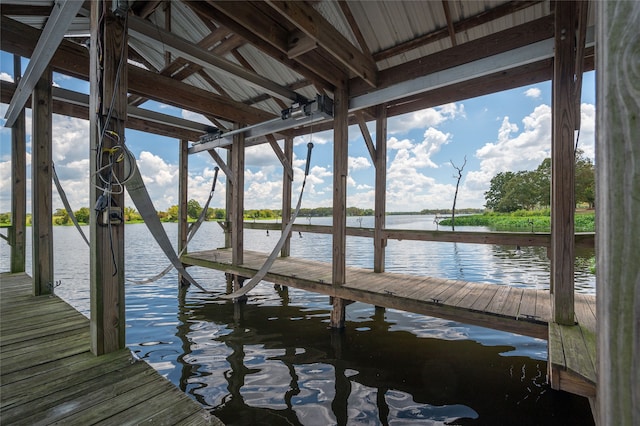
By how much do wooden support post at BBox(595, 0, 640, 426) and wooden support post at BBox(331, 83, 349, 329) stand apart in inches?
122

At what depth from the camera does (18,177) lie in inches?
139

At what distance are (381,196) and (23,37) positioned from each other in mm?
4170

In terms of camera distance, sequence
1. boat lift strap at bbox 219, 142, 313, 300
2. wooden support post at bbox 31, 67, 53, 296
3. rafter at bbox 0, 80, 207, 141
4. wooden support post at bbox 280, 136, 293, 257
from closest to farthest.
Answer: wooden support post at bbox 31, 67, 53, 296, boat lift strap at bbox 219, 142, 313, 300, rafter at bbox 0, 80, 207, 141, wooden support post at bbox 280, 136, 293, 257

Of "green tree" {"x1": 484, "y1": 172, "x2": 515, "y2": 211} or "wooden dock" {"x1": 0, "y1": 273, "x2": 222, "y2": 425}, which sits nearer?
"wooden dock" {"x1": 0, "y1": 273, "x2": 222, "y2": 425}

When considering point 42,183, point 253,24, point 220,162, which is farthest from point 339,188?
point 42,183

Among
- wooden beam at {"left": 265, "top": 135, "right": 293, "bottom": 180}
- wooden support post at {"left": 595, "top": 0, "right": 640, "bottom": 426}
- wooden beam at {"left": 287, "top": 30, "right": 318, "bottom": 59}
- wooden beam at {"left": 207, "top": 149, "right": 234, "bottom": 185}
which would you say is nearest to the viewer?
wooden support post at {"left": 595, "top": 0, "right": 640, "bottom": 426}

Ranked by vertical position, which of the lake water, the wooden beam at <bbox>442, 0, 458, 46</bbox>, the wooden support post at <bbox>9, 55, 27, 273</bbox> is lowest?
the lake water

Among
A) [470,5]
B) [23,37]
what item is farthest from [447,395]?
[23,37]

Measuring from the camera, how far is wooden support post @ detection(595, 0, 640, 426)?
1.42ft

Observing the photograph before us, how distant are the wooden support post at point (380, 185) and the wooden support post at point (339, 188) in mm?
852

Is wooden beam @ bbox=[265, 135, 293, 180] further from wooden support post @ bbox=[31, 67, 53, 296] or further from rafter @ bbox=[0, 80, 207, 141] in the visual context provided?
wooden support post @ bbox=[31, 67, 53, 296]

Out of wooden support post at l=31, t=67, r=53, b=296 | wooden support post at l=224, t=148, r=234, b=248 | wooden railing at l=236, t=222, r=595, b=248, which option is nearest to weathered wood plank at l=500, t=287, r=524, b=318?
wooden railing at l=236, t=222, r=595, b=248

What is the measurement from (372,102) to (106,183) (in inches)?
110

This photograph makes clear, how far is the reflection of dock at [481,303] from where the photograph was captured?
69.2 inches
